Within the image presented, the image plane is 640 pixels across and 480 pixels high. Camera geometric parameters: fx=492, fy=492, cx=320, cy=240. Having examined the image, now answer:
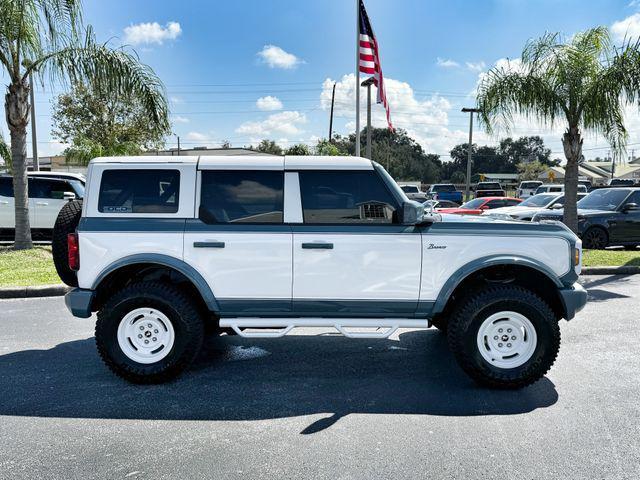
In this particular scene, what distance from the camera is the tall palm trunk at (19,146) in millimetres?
10586

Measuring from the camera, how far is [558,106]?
11.1 m

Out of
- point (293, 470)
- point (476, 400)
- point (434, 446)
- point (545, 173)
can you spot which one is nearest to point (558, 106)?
point (476, 400)

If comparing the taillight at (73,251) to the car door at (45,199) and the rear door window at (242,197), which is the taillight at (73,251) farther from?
the car door at (45,199)

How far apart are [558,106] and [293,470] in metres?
10.8

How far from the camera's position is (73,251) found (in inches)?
169

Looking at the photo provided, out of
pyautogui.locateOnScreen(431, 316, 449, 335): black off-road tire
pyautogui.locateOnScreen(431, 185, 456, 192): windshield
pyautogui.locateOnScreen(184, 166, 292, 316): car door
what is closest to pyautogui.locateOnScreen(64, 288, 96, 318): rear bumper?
pyautogui.locateOnScreen(184, 166, 292, 316): car door

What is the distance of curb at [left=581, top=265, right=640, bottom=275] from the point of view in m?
9.89

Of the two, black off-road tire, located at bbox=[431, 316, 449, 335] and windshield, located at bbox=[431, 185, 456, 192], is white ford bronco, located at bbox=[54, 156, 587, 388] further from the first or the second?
windshield, located at bbox=[431, 185, 456, 192]

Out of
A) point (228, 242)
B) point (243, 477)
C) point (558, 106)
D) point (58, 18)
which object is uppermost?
point (58, 18)

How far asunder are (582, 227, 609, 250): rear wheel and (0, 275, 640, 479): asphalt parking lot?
783cm

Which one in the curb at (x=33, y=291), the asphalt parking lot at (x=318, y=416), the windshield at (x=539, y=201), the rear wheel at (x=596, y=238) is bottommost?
the asphalt parking lot at (x=318, y=416)

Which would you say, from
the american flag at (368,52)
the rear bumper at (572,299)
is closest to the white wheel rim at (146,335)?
the rear bumper at (572,299)

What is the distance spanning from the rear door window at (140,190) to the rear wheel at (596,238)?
1137 centimetres

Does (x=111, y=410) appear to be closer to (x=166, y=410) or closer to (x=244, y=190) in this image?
(x=166, y=410)
